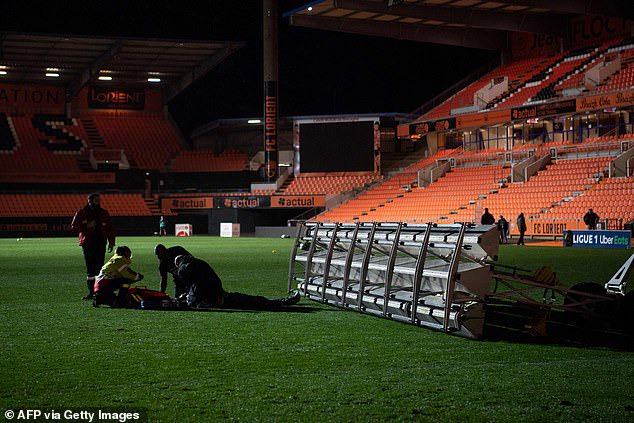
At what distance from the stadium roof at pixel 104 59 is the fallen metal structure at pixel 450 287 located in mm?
45153

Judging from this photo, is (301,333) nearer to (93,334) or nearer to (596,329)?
(93,334)

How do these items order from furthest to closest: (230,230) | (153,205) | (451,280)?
(153,205), (230,230), (451,280)

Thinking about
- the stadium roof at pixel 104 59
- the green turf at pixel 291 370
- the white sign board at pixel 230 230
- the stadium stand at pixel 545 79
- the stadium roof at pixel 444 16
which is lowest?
the white sign board at pixel 230 230

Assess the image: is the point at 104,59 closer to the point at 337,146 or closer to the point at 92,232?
the point at 337,146

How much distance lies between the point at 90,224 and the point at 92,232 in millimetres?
155

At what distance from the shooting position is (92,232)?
13844 mm

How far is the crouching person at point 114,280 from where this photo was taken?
12.2 meters

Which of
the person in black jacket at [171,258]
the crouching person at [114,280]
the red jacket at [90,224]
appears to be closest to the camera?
the person in black jacket at [171,258]

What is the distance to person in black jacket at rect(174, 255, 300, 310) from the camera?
1160 cm

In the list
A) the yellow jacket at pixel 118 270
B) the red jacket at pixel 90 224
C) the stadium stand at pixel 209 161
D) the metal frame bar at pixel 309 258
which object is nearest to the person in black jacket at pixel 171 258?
the yellow jacket at pixel 118 270

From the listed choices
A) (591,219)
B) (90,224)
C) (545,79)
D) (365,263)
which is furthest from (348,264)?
(545,79)

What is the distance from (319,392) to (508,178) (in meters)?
40.7

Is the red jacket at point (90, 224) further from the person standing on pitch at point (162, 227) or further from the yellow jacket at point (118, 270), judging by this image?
the person standing on pitch at point (162, 227)

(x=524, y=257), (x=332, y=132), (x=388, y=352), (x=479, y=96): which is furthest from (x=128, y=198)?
(x=388, y=352)
